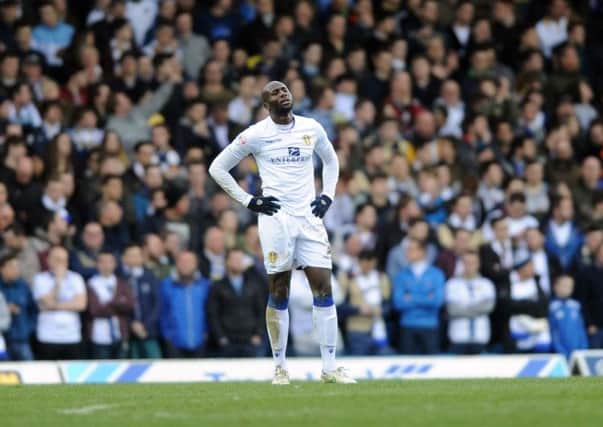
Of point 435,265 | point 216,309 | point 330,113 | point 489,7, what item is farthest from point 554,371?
point 489,7

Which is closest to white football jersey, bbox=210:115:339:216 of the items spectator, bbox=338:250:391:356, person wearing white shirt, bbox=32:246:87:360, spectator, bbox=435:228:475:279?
person wearing white shirt, bbox=32:246:87:360

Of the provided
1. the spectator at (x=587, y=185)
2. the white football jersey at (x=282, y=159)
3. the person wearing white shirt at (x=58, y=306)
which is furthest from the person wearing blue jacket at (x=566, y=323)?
the white football jersey at (x=282, y=159)

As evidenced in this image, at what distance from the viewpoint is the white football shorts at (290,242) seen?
16.2 m

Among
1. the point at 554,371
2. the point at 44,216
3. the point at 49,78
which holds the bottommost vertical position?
the point at 554,371

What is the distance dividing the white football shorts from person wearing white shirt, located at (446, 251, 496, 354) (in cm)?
725

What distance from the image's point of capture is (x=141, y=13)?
26156 millimetres

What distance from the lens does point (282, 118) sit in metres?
16.3

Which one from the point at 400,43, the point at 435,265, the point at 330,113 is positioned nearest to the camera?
the point at 435,265

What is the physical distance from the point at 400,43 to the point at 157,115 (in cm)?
489

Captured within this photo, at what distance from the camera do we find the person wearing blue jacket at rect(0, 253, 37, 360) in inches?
838

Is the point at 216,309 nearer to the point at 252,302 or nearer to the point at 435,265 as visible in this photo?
the point at 252,302

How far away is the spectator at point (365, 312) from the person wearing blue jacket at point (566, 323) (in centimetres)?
251

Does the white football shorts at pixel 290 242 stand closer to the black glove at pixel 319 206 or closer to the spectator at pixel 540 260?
the black glove at pixel 319 206

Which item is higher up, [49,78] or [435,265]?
[49,78]
